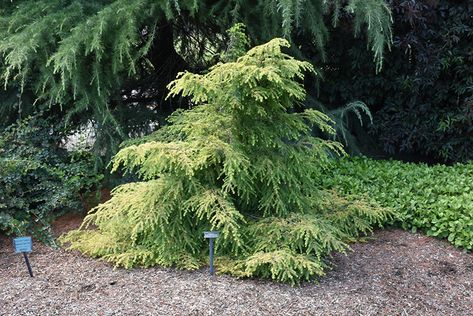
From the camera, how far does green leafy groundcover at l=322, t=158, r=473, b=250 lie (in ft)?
12.1

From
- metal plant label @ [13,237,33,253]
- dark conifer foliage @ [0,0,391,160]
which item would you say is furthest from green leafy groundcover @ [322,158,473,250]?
metal plant label @ [13,237,33,253]

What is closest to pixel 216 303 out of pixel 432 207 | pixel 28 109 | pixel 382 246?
pixel 382 246

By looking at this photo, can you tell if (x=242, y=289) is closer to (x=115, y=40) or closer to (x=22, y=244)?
(x=22, y=244)

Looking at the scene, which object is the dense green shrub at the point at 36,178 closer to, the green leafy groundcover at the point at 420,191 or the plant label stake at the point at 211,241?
the plant label stake at the point at 211,241

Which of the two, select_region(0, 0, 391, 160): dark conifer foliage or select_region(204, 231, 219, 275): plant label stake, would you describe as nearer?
select_region(204, 231, 219, 275): plant label stake

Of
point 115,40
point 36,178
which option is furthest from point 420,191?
point 36,178

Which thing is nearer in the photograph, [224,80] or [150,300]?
[150,300]

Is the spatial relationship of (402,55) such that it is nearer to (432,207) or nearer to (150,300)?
(432,207)

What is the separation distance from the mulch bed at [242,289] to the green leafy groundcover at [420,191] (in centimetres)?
22

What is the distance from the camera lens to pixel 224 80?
9.98 ft

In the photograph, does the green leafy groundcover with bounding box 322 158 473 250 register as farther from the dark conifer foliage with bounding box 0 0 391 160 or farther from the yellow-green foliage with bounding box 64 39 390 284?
the dark conifer foliage with bounding box 0 0 391 160

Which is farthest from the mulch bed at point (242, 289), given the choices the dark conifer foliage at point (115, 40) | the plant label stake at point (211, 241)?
the dark conifer foliage at point (115, 40)

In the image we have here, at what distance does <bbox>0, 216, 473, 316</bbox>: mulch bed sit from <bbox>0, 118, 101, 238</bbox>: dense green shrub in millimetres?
440

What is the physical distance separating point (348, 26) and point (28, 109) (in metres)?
3.20
